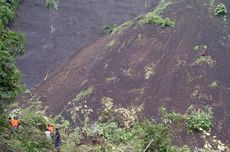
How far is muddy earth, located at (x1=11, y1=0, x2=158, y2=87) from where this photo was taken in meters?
27.6

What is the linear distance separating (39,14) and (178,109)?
53.2ft

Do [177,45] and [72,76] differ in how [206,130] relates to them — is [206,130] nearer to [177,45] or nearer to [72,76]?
[177,45]

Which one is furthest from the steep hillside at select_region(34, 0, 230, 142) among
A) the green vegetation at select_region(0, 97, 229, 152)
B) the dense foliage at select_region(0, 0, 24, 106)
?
the dense foliage at select_region(0, 0, 24, 106)

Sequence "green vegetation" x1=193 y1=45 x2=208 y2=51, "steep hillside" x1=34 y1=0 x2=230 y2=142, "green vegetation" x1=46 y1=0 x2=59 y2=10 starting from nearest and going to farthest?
"steep hillside" x1=34 y1=0 x2=230 y2=142 → "green vegetation" x1=193 y1=45 x2=208 y2=51 → "green vegetation" x1=46 y1=0 x2=59 y2=10

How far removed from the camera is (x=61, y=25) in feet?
101

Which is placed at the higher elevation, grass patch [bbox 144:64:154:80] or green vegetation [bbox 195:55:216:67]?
green vegetation [bbox 195:55:216:67]

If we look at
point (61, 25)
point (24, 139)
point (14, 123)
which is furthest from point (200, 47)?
point (61, 25)

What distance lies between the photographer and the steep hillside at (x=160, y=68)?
18812 millimetres

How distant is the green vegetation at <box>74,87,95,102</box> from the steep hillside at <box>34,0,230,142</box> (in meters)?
0.05

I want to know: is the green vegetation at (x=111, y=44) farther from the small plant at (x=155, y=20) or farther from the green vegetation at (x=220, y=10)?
the green vegetation at (x=220, y=10)

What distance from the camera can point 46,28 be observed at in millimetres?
30453

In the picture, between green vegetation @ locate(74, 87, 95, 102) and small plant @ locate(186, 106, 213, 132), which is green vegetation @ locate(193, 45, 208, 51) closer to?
small plant @ locate(186, 106, 213, 132)

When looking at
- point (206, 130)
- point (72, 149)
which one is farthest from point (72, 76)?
point (72, 149)

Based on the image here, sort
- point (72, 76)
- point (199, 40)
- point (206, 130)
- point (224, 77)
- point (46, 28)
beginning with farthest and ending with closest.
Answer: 1. point (46, 28)
2. point (72, 76)
3. point (199, 40)
4. point (224, 77)
5. point (206, 130)
